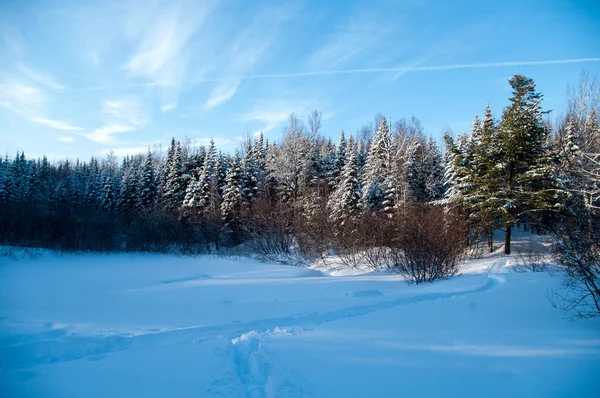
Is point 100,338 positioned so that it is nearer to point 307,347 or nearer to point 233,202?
point 307,347

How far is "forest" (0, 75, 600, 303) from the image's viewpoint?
17.1 meters

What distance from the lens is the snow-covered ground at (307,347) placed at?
3.51 m

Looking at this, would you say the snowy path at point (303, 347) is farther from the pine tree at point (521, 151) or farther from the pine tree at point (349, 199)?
the pine tree at point (349, 199)

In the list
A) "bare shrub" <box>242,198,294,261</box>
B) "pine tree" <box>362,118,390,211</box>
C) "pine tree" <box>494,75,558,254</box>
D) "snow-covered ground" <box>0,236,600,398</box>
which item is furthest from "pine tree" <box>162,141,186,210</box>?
"pine tree" <box>494,75,558,254</box>

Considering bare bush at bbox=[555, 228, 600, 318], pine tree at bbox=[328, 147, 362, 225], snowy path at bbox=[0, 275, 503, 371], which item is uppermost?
pine tree at bbox=[328, 147, 362, 225]

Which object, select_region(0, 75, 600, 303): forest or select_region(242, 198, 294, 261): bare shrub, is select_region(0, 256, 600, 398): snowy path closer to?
select_region(0, 75, 600, 303): forest

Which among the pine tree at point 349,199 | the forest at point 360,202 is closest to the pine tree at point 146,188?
the forest at point 360,202

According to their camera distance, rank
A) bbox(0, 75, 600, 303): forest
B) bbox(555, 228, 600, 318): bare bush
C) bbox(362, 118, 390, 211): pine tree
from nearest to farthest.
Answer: bbox(555, 228, 600, 318): bare bush
bbox(0, 75, 600, 303): forest
bbox(362, 118, 390, 211): pine tree

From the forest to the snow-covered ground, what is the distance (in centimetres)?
363

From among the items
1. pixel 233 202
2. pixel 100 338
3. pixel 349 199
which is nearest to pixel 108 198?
pixel 233 202

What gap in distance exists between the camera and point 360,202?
25406 millimetres

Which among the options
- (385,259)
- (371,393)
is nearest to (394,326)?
(371,393)

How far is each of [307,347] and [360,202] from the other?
70.3 ft

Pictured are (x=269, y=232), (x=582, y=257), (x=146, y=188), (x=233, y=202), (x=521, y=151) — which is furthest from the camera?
Answer: (x=146, y=188)
